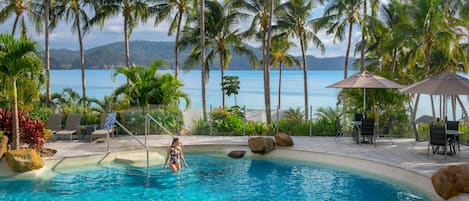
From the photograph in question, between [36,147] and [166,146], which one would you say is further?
[166,146]

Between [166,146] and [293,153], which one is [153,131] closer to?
[166,146]

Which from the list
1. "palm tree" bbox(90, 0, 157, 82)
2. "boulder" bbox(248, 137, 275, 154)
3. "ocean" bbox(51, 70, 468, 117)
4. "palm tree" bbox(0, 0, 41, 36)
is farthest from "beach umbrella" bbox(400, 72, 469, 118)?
"palm tree" bbox(0, 0, 41, 36)

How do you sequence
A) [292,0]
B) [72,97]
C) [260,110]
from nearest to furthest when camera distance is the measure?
[260,110], [72,97], [292,0]

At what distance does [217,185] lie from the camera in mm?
9375

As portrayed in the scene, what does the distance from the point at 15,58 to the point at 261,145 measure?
668cm

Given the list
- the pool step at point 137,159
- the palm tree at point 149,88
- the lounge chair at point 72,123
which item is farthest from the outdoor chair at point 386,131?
the lounge chair at point 72,123

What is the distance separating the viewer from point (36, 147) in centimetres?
1109

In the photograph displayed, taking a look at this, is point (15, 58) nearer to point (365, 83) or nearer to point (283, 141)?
point (283, 141)

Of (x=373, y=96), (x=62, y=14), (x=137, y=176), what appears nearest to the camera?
(x=137, y=176)

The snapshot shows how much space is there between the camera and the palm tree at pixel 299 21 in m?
24.0

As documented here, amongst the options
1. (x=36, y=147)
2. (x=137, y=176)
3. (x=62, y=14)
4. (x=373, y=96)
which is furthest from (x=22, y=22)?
(x=373, y=96)

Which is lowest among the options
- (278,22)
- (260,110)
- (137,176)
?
(137,176)

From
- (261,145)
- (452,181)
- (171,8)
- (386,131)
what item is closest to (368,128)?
(386,131)

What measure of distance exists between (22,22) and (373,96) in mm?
21437
